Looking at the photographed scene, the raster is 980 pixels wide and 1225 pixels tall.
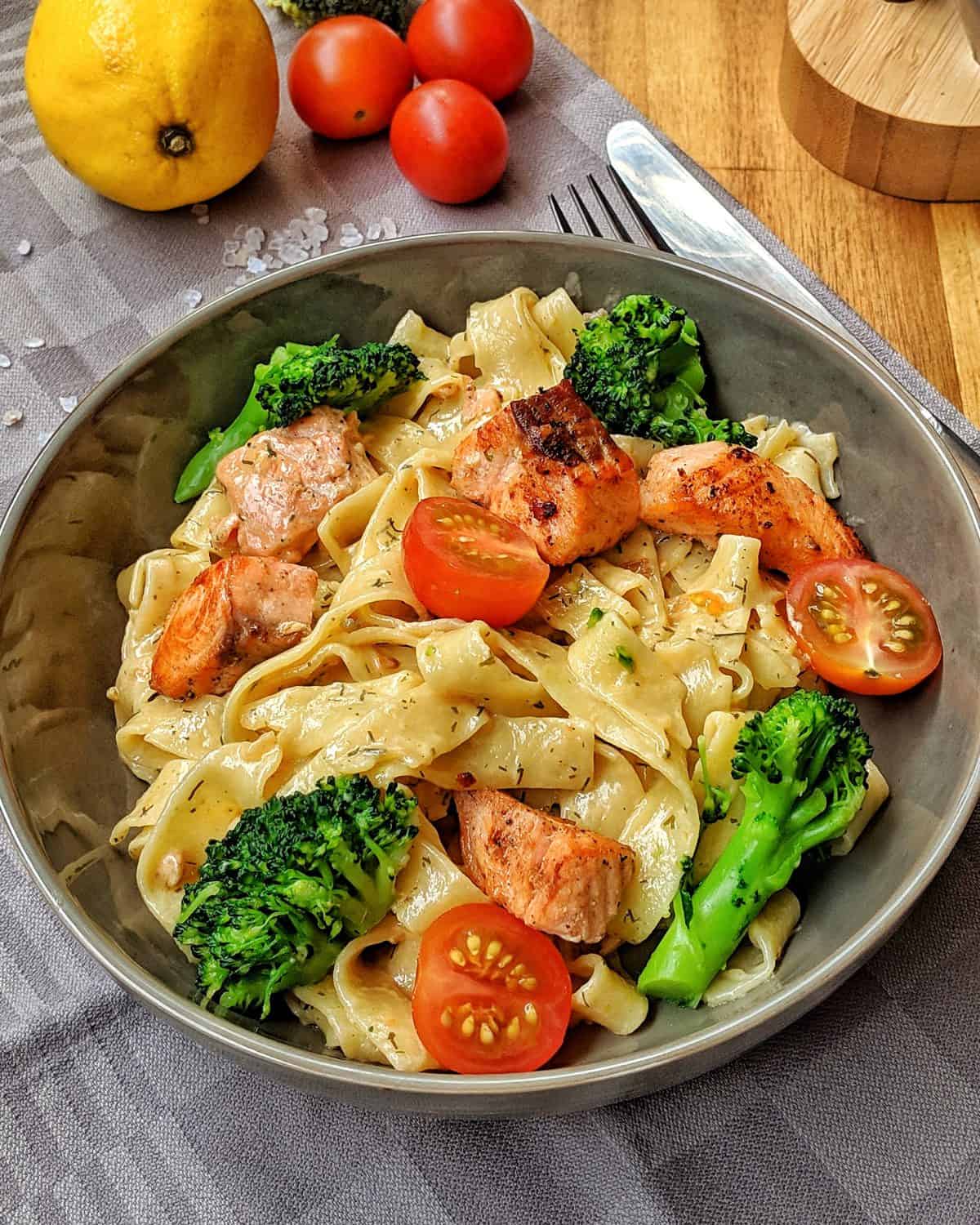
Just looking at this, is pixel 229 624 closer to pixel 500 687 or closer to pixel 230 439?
pixel 500 687

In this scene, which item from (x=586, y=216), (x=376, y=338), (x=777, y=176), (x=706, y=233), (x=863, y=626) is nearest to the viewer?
(x=863, y=626)

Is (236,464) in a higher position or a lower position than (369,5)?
lower

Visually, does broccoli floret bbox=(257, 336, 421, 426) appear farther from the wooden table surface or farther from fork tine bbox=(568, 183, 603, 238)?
the wooden table surface

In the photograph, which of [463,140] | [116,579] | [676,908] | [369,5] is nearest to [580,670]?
[676,908]

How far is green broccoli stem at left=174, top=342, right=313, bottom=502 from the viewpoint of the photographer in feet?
12.9

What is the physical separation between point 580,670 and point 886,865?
0.93 m

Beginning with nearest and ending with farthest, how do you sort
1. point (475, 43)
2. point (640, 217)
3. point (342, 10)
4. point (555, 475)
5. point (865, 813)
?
point (865, 813)
point (555, 475)
point (640, 217)
point (475, 43)
point (342, 10)

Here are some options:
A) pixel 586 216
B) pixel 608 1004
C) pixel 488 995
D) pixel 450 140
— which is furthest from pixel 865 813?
pixel 450 140

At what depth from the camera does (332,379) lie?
12.2 feet

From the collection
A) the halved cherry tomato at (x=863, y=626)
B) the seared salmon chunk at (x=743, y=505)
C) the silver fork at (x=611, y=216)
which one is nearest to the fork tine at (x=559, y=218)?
the silver fork at (x=611, y=216)

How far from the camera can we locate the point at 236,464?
3768 mm

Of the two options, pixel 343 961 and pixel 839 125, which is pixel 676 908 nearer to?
pixel 343 961

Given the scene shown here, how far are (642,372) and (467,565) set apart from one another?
3.11 feet

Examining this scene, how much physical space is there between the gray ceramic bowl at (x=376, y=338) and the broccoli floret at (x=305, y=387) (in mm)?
85
